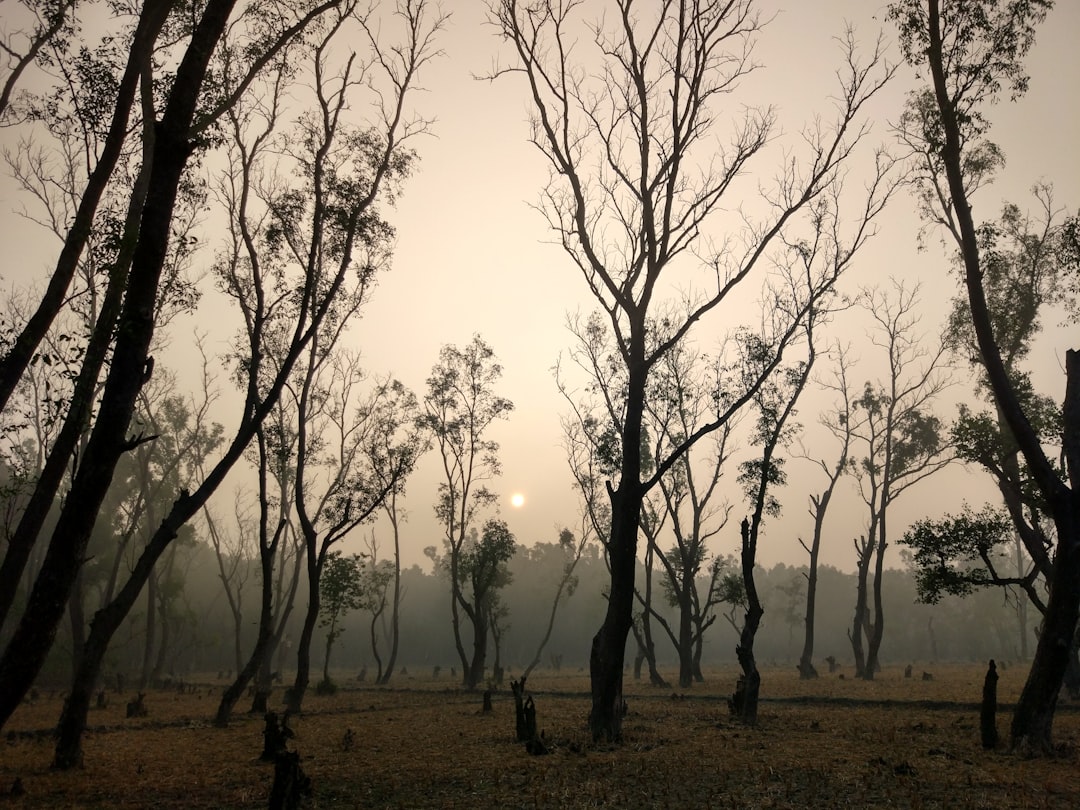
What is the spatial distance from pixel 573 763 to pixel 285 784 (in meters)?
5.54

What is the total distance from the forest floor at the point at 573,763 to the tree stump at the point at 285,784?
1464 mm

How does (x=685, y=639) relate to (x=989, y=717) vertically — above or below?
below

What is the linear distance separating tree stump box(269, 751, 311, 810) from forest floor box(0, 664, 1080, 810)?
1.46m

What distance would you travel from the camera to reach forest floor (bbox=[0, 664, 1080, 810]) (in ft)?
30.2

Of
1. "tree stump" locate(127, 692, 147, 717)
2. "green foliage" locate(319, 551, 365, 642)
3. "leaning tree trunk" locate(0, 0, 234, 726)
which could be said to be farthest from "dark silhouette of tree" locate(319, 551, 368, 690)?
"leaning tree trunk" locate(0, 0, 234, 726)

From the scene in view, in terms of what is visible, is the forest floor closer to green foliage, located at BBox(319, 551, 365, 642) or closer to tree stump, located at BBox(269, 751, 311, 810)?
tree stump, located at BBox(269, 751, 311, 810)

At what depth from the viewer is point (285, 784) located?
7715 mm

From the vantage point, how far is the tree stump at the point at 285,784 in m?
7.61

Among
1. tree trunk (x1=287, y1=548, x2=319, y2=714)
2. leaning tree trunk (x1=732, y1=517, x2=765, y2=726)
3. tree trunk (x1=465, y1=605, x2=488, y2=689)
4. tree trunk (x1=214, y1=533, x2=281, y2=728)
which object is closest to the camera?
leaning tree trunk (x1=732, y1=517, x2=765, y2=726)

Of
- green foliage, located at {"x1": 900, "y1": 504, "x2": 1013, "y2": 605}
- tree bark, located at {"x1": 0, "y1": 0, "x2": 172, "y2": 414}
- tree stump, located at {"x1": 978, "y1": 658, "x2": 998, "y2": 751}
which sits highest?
tree bark, located at {"x1": 0, "y1": 0, "x2": 172, "y2": 414}

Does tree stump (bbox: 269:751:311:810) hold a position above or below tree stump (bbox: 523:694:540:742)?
above

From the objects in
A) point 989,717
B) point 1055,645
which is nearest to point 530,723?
point 989,717

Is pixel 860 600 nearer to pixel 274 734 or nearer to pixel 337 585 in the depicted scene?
pixel 337 585

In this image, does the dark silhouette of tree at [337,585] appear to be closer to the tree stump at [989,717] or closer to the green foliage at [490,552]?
the green foliage at [490,552]
